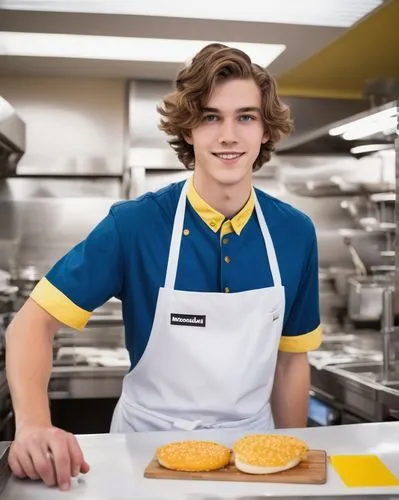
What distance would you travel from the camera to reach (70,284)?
1.65 meters

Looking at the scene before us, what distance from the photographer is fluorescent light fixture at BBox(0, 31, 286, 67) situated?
3338 mm

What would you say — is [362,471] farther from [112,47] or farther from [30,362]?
[112,47]

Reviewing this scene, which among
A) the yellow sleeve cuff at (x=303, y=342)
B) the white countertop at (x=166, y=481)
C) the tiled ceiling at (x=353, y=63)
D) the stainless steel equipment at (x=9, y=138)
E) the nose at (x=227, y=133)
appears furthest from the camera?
the tiled ceiling at (x=353, y=63)

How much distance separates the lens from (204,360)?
1708 millimetres

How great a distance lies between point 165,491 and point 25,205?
138 inches

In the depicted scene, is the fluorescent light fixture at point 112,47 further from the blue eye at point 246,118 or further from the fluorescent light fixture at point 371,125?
the blue eye at point 246,118

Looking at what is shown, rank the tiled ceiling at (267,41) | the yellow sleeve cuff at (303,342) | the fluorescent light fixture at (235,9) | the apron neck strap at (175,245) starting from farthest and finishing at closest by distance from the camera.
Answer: the tiled ceiling at (267,41), the fluorescent light fixture at (235,9), the yellow sleeve cuff at (303,342), the apron neck strap at (175,245)

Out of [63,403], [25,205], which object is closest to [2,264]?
[25,205]

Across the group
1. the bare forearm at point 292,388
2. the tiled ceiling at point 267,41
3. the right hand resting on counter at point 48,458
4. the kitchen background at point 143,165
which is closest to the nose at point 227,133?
the bare forearm at point 292,388

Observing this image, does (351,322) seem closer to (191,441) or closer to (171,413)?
(171,413)

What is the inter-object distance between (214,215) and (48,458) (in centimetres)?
82

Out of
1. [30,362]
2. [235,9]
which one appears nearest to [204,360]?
[30,362]

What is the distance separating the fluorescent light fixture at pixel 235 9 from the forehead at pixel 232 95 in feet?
4.16

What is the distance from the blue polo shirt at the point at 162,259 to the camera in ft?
5.49
